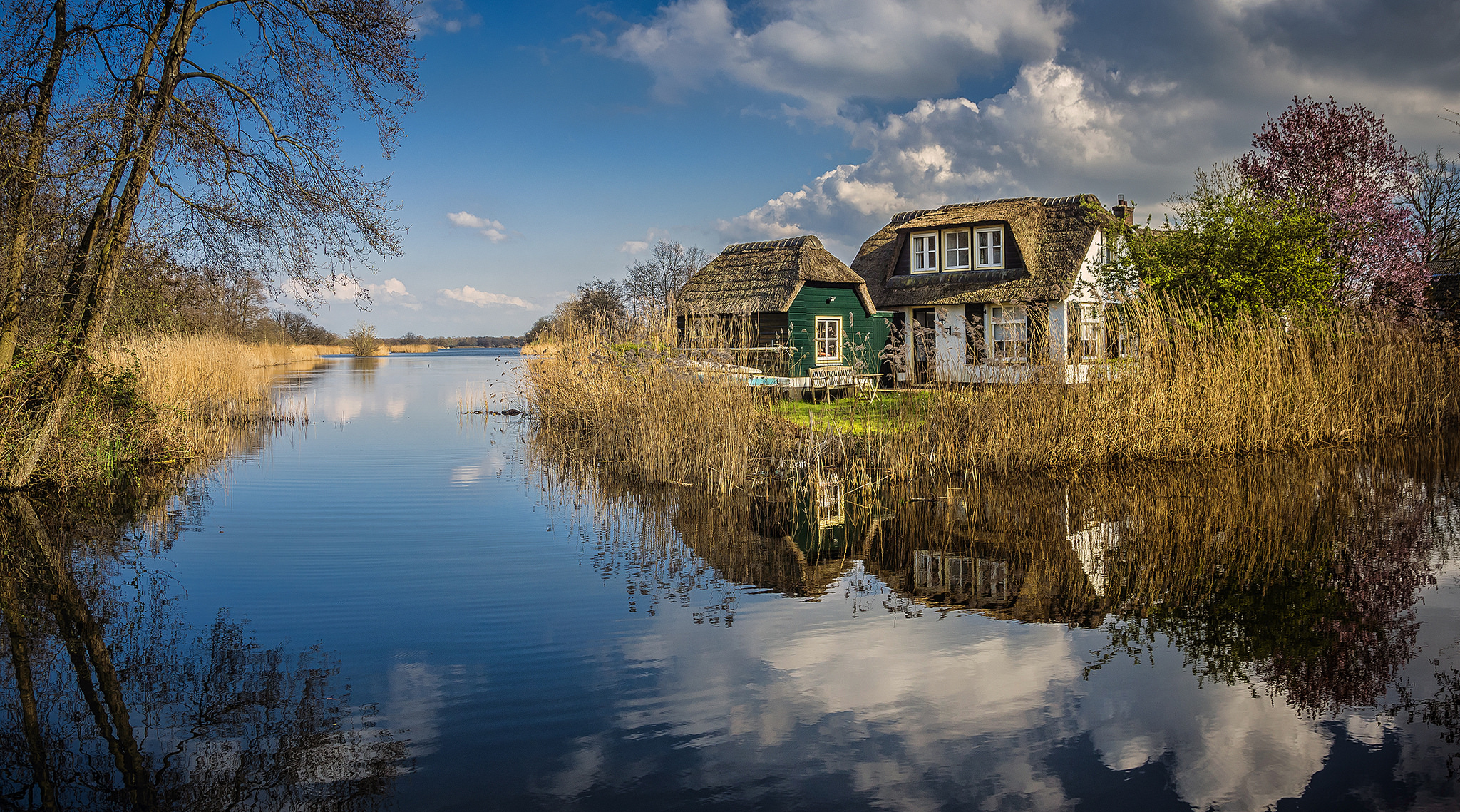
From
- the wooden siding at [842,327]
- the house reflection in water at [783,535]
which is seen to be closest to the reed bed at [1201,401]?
the house reflection in water at [783,535]

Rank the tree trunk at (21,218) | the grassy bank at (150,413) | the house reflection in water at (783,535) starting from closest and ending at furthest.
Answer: the house reflection in water at (783,535) → the tree trunk at (21,218) → the grassy bank at (150,413)

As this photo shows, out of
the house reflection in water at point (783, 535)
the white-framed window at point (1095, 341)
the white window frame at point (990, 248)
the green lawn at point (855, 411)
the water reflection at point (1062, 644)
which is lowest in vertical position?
the water reflection at point (1062, 644)

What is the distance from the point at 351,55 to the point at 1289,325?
16246mm

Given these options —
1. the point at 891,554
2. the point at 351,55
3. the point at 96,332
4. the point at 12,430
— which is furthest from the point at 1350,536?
the point at 12,430

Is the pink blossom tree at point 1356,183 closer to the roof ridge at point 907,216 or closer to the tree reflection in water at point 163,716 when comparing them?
the roof ridge at point 907,216

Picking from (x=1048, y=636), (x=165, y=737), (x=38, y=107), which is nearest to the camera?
(x=165, y=737)

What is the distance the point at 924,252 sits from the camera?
29.5 m

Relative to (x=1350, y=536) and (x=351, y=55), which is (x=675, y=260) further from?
(x=1350, y=536)

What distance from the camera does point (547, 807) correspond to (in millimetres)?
3664

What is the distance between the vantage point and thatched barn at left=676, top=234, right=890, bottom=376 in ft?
81.0

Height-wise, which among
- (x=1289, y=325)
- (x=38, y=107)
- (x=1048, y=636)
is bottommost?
(x=1048, y=636)

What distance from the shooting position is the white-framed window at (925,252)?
29203 mm

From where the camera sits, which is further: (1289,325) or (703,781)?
(1289,325)

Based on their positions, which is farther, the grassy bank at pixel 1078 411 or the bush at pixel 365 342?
the bush at pixel 365 342
